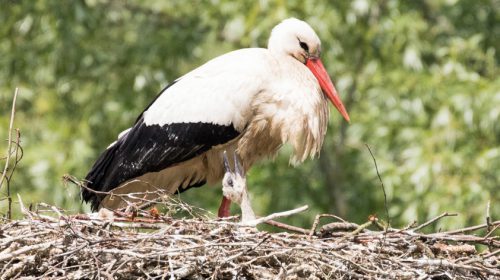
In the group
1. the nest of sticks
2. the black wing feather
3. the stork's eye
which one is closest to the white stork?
the black wing feather

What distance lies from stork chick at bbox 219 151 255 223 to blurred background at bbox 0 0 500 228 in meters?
2.20

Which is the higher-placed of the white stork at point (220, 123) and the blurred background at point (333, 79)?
the blurred background at point (333, 79)

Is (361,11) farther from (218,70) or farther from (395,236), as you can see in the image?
(395,236)

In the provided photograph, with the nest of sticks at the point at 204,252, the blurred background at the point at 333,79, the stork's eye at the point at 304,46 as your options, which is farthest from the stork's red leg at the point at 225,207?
the blurred background at the point at 333,79

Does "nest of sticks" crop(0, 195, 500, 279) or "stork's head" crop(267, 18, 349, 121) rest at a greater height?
"stork's head" crop(267, 18, 349, 121)

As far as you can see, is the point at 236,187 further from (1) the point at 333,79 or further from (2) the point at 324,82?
(1) the point at 333,79

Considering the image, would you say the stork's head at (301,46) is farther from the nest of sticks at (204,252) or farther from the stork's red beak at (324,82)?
the nest of sticks at (204,252)

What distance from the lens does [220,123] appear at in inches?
237

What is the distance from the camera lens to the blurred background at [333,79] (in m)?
8.30

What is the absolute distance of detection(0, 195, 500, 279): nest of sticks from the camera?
469cm

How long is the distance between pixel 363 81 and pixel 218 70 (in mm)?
3409

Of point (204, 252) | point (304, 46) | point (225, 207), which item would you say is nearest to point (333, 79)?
point (304, 46)

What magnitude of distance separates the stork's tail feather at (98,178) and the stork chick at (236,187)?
1.78 ft

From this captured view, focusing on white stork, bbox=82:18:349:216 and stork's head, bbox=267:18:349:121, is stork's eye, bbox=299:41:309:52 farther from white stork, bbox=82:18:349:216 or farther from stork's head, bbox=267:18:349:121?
white stork, bbox=82:18:349:216
